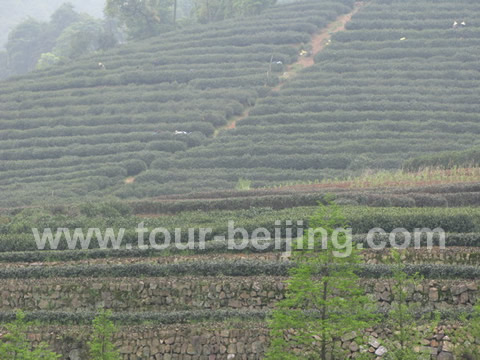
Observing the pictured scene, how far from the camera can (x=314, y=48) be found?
216 feet

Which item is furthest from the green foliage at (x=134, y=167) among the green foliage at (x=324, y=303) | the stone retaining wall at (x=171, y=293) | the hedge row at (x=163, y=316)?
the green foliage at (x=324, y=303)

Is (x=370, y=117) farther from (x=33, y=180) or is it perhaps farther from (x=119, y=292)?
(x=119, y=292)

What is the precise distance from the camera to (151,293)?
70.1ft

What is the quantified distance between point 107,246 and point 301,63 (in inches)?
1574

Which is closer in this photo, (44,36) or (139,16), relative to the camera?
(139,16)

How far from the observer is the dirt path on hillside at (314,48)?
54344 mm

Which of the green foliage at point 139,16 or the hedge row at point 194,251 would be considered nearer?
the hedge row at point 194,251

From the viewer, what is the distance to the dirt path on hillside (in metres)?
54.3

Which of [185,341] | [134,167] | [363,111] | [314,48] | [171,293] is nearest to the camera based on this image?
[185,341]

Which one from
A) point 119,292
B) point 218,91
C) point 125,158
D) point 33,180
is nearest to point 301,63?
point 218,91

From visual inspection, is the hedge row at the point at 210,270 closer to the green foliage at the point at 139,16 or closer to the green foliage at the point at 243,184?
the green foliage at the point at 243,184

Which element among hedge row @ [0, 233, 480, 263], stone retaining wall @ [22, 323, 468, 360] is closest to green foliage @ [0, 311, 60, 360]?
stone retaining wall @ [22, 323, 468, 360]

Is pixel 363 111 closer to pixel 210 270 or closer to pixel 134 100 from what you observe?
pixel 134 100

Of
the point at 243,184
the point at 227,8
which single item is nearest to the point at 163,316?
the point at 243,184
